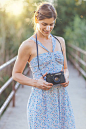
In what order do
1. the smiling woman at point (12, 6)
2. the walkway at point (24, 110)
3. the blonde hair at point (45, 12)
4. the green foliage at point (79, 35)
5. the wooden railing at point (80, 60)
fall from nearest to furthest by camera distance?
1. the blonde hair at point (45, 12)
2. the walkway at point (24, 110)
3. the wooden railing at point (80, 60)
4. the smiling woman at point (12, 6)
5. the green foliage at point (79, 35)

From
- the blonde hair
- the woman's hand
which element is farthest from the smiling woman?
the woman's hand

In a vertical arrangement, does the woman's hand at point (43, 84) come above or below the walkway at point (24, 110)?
above

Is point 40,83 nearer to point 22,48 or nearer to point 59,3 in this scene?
point 22,48

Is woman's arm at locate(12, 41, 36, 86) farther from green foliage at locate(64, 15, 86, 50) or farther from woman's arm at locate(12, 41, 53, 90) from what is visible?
green foliage at locate(64, 15, 86, 50)

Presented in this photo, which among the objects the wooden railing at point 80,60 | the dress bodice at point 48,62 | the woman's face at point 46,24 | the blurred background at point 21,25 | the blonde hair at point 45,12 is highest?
the blonde hair at point 45,12

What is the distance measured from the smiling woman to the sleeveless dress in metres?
8.09

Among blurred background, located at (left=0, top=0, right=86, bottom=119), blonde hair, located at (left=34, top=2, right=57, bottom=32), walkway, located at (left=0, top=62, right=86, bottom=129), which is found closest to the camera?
blonde hair, located at (left=34, top=2, right=57, bottom=32)

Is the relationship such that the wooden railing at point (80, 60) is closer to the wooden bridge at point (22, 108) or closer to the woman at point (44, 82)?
the wooden bridge at point (22, 108)

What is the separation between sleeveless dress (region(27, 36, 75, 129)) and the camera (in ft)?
5.27

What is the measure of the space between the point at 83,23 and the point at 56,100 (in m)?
10.0

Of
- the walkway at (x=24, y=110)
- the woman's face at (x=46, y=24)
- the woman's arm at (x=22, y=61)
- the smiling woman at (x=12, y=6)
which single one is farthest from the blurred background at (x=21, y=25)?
the woman's face at (x=46, y=24)

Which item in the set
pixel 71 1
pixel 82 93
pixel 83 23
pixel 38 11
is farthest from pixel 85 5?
pixel 38 11

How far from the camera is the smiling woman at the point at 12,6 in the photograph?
929cm

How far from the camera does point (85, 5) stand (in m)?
13.8
